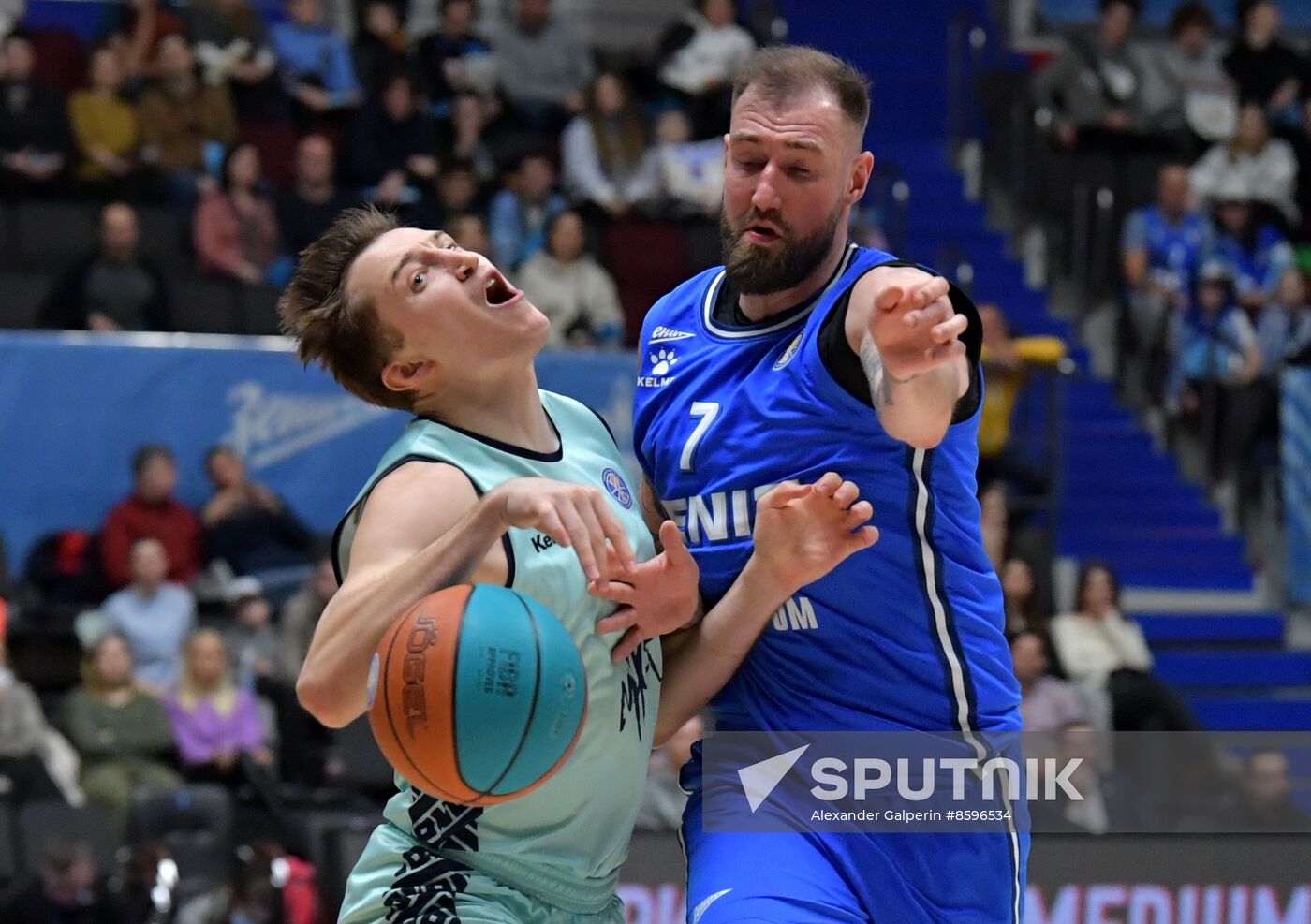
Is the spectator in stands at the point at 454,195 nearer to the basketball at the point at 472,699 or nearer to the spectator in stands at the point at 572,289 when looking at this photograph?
the spectator in stands at the point at 572,289

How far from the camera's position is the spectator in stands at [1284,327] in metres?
12.7

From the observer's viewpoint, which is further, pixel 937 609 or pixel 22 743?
pixel 22 743

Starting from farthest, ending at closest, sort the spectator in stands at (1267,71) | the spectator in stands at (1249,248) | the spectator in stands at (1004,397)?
the spectator in stands at (1267,71) < the spectator in stands at (1249,248) < the spectator in stands at (1004,397)

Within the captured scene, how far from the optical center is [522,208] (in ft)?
40.3

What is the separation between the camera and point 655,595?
3721mm

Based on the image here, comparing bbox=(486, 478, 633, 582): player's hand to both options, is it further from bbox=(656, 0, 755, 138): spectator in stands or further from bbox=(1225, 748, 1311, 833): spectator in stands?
bbox=(656, 0, 755, 138): spectator in stands

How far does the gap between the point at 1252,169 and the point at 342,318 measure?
11.8 meters

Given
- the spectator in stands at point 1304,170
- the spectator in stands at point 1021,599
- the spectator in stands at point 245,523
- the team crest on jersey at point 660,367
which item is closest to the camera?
the team crest on jersey at point 660,367

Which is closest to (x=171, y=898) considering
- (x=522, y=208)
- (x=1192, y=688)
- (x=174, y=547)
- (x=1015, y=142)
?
(x=174, y=547)

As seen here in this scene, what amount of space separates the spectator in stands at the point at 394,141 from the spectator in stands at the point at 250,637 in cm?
364

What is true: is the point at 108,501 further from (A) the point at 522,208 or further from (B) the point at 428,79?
(B) the point at 428,79

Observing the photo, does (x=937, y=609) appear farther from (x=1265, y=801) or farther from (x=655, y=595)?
(x=1265, y=801)

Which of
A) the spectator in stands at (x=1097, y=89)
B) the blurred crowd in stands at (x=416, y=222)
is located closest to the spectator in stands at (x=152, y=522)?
the blurred crowd in stands at (x=416, y=222)

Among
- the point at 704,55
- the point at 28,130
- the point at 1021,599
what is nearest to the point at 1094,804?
the point at 1021,599
